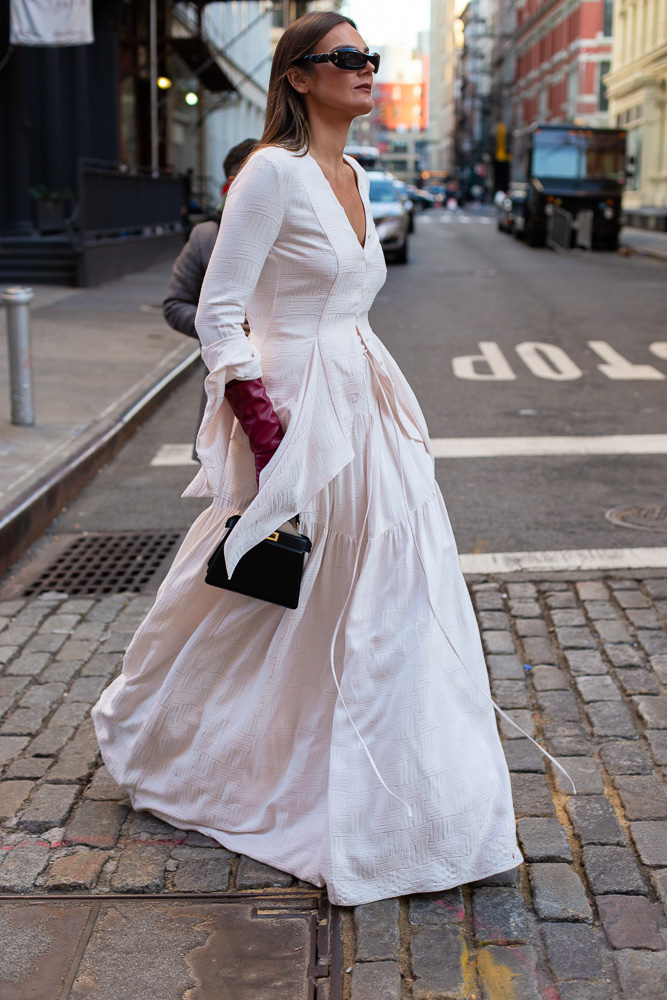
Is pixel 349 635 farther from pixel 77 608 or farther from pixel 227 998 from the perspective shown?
pixel 77 608

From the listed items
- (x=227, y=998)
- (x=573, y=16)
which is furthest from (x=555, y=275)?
(x=573, y=16)

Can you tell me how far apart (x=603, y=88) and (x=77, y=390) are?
56.3 m

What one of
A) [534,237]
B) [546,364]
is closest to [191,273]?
[546,364]

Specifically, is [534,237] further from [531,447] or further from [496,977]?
[496,977]

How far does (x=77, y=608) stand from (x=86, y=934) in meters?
2.39

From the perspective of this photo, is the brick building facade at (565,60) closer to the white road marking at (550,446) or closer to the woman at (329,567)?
the white road marking at (550,446)

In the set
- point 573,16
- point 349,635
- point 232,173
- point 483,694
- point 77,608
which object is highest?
point 573,16

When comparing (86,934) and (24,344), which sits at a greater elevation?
(24,344)

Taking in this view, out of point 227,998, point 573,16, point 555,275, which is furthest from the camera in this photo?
point 573,16

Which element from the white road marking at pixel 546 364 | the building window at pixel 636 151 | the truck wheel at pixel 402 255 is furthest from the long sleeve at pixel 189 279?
the building window at pixel 636 151

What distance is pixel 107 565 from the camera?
5.35 meters

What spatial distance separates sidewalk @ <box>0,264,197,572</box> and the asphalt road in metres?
0.19

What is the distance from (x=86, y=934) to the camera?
8.20 feet

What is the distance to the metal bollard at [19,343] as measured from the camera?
7195mm
